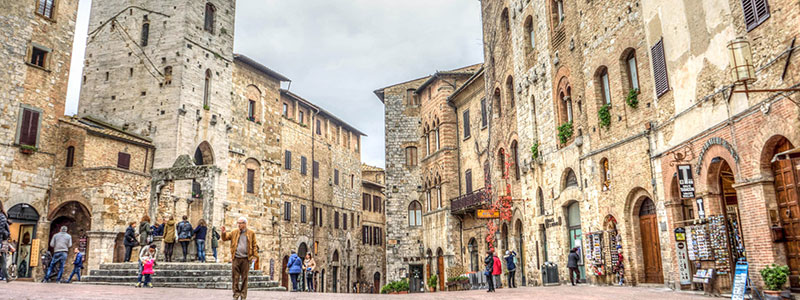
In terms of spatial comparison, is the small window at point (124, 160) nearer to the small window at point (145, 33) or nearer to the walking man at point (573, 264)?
the small window at point (145, 33)

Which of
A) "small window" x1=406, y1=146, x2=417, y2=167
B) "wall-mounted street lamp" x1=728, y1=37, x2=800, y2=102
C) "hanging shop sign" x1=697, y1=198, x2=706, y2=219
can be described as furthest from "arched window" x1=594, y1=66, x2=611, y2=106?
"small window" x1=406, y1=146, x2=417, y2=167

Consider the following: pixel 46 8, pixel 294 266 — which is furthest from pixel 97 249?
pixel 46 8

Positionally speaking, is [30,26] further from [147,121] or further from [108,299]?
[108,299]

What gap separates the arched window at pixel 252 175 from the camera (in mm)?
32281

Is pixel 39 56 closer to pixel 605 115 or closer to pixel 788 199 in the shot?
pixel 605 115

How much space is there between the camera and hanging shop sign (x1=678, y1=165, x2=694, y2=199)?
13258 mm

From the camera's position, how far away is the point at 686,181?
13305 millimetres

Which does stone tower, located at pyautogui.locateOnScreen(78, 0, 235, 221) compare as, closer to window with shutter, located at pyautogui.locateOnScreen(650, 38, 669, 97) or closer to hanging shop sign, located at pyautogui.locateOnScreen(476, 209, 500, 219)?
hanging shop sign, located at pyautogui.locateOnScreen(476, 209, 500, 219)

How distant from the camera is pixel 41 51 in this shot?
24078 mm

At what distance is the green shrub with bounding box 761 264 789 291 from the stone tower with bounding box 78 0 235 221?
21918 millimetres

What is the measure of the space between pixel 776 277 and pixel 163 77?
2525 cm

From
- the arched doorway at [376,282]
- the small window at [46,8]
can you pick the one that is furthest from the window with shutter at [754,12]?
the arched doorway at [376,282]

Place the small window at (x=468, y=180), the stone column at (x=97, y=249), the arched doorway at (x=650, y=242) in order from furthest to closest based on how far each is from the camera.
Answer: the small window at (x=468, y=180)
the stone column at (x=97, y=249)
the arched doorway at (x=650, y=242)

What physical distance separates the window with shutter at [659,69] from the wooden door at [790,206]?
422cm
